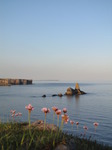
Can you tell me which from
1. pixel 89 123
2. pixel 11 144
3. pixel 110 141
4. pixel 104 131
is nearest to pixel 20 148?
pixel 11 144

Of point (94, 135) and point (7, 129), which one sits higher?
point (7, 129)

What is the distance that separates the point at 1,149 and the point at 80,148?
2.45m

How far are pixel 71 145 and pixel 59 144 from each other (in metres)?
0.46

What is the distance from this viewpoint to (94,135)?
1872cm

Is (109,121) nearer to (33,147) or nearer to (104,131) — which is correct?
(104,131)

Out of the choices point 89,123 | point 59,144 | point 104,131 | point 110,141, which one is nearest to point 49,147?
point 59,144

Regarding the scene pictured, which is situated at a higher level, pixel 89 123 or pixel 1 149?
pixel 1 149

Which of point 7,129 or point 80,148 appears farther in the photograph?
point 7,129

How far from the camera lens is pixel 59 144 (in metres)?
5.72

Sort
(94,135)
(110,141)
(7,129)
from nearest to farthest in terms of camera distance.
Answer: (7,129), (110,141), (94,135)

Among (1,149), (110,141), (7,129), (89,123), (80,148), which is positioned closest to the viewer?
(1,149)

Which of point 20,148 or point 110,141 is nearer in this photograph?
point 20,148

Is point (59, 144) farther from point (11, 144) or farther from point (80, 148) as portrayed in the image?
point (11, 144)

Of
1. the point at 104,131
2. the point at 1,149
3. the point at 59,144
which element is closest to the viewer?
the point at 1,149
